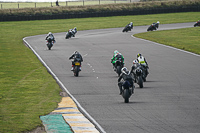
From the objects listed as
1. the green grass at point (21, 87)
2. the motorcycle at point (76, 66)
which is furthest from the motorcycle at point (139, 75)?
the motorcycle at point (76, 66)

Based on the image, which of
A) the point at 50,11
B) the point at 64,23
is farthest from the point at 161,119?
the point at 50,11

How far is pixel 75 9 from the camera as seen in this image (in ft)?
272

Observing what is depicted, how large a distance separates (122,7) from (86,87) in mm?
65744

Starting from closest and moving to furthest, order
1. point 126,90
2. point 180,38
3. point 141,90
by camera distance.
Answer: point 126,90 < point 141,90 < point 180,38

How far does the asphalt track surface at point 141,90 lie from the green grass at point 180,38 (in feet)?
7.35

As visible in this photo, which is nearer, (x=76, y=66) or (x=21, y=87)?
(x=21, y=87)

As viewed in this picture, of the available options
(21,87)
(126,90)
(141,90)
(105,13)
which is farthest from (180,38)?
(105,13)

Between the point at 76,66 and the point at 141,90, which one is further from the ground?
the point at 76,66

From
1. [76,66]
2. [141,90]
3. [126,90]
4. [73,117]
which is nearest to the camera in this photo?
[73,117]

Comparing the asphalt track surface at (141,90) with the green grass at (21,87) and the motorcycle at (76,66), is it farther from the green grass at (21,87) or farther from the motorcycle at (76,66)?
the green grass at (21,87)

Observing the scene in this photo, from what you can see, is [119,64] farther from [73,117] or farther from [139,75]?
[73,117]

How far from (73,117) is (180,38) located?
3594cm

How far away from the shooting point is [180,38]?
49938mm

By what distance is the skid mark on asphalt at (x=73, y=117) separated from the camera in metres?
14.1
